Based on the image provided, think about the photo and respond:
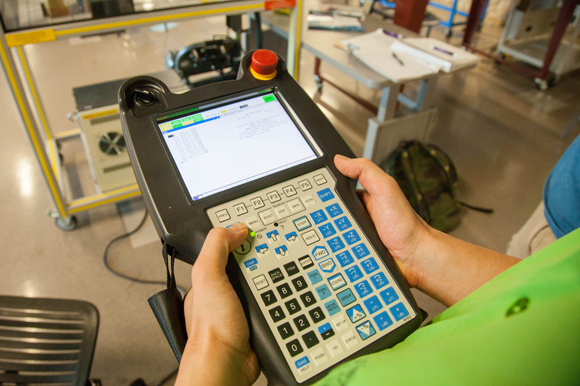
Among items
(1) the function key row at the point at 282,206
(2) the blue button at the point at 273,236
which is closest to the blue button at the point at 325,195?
(1) the function key row at the point at 282,206

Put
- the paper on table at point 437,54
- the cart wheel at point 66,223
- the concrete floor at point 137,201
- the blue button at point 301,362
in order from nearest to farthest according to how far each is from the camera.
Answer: the blue button at point 301,362 < the concrete floor at point 137,201 < the paper on table at point 437,54 < the cart wheel at point 66,223

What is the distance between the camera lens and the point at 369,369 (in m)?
0.29

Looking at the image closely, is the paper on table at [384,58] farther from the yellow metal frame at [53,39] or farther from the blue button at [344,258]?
the blue button at [344,258]

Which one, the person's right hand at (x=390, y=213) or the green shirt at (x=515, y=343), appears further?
the person's right hand at (x=390, y=213)

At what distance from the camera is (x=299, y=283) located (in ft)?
1.71

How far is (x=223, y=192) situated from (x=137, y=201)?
1.37 metres

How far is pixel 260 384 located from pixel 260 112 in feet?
2.91

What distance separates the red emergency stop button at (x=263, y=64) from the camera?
65cm

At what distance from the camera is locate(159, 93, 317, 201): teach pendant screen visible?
579 millimetres

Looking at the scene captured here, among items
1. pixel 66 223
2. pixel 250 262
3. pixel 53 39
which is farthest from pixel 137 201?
pixel 250 262

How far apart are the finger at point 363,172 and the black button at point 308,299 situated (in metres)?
0.23

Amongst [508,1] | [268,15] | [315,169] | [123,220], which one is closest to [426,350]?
[315,169]

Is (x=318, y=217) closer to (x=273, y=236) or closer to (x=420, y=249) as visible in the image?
(x=273, y=236)

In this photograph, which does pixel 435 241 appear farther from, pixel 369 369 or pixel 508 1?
pixel 508 1
